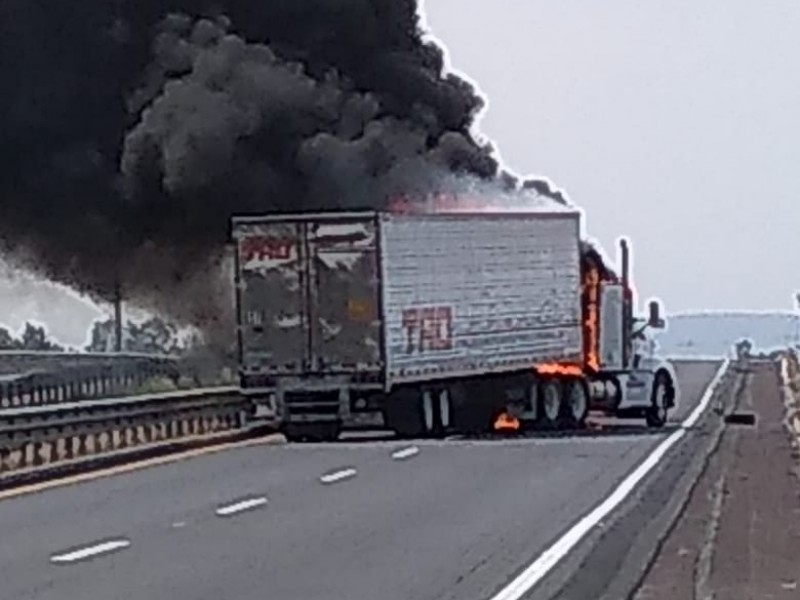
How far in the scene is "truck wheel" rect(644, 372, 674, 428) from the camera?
42938 mm

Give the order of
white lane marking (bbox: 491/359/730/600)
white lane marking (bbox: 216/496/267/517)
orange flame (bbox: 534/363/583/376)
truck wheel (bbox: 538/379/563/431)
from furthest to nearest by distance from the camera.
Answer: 1. truck wheel (bbox: 538/379/563/431)
2. orange flame (bbox: 534/363/583/376)
3. white lane marking (bbox: 216/496/267/517)
4. white lane marking (bbox: 491/359/730/600)

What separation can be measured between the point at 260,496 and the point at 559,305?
17189 millimetres

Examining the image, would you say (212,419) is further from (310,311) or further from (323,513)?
(323,513)

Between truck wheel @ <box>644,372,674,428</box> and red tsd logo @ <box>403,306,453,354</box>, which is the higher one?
red tsd logo @ <box>403,306,453,354</box>

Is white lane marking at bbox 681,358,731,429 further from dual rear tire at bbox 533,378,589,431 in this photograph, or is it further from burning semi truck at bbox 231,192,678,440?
dual rear tire at bbox 533,378,589,431

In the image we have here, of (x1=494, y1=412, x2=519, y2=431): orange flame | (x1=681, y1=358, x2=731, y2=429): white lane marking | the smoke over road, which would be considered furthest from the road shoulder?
the smoke over road

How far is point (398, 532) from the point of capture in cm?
2112

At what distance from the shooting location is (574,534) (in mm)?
20906

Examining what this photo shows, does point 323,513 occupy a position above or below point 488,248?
below

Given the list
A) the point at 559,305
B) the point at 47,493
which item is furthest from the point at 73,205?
the point at 47,493

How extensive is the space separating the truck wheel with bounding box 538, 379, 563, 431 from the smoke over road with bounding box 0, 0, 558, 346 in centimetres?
902

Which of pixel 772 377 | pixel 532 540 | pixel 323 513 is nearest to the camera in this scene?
pixel 532 540

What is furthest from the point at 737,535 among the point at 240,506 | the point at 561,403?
the point at 561,403

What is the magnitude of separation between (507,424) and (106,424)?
10294mm
